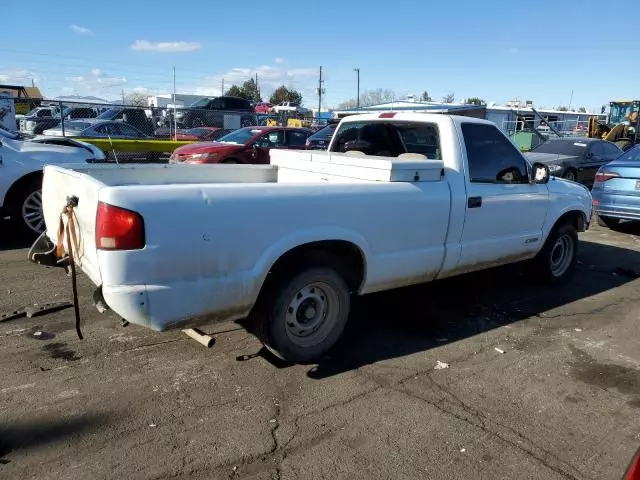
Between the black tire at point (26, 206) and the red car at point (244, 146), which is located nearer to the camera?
the black tire at point (26, 206)

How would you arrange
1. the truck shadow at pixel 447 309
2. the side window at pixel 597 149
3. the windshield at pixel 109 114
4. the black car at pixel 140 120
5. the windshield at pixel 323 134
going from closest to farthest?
the truck shadow at pixel 447 309
the side window at pixel 597 149
the windshield at pixel 323 134
the black car at pixel 140 120
the windshield at pixel 109 114

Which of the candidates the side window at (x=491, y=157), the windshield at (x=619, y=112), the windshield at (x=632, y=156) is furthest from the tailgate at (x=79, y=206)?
the windshield at (x=619, y=112)

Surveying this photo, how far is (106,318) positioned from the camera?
4.70m

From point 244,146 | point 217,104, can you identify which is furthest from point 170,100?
point 244,146

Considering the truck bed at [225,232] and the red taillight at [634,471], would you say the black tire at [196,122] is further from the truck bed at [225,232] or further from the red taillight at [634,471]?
the red taillight at [634,471]

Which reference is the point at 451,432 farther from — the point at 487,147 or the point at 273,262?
the point at 487,147

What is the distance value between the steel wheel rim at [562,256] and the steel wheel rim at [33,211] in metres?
6.75

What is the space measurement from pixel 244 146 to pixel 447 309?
877 centimetres

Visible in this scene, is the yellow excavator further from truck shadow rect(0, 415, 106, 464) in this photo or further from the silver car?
truck shadow rect(0, 415, 106, 464)

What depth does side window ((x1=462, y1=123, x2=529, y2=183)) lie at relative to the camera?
491cm

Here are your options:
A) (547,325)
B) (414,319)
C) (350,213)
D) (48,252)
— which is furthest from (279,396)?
(547,325)

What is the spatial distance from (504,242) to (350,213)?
2.14 metres

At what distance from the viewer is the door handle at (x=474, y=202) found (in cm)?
472

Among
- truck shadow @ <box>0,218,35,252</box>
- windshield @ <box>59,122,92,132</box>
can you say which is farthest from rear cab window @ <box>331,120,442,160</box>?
windshield @ <box>59,122,92,132</box>
